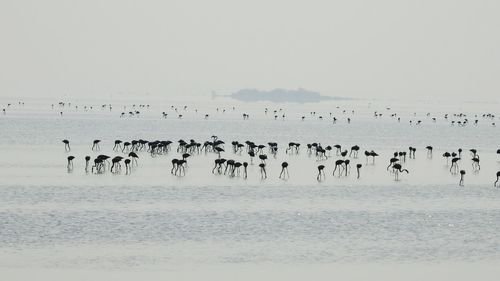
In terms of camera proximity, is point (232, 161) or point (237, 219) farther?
point (232, 161)

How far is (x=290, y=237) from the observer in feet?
87.1

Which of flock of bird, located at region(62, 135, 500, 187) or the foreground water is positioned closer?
the foreground water

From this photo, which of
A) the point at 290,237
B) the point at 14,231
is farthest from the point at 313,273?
the point at 14,231

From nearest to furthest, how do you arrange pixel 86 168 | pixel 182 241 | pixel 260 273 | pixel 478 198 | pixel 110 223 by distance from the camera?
pixel 260 273 → pixel 182 241 → pixel 110 223 → pixel 478 198 → pixel 86 168

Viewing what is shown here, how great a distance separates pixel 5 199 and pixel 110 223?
7364mm

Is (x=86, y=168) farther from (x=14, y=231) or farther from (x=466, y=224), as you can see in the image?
(x=466, y=224)

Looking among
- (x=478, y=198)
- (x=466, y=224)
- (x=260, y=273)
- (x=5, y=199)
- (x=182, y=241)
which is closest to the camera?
(x=260, y=273)

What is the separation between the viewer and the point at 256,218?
30.2m

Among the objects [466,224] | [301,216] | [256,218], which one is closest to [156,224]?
[256,218]

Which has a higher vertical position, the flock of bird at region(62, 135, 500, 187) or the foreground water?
the flock of bird at region(62, 135, 500, 187)

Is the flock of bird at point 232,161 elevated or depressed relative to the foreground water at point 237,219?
elevated

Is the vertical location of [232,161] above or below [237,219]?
above

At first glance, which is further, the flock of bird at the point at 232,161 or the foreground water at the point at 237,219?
the flock of bird at the point at 232,161

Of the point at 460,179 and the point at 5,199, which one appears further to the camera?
the point at 460,179
